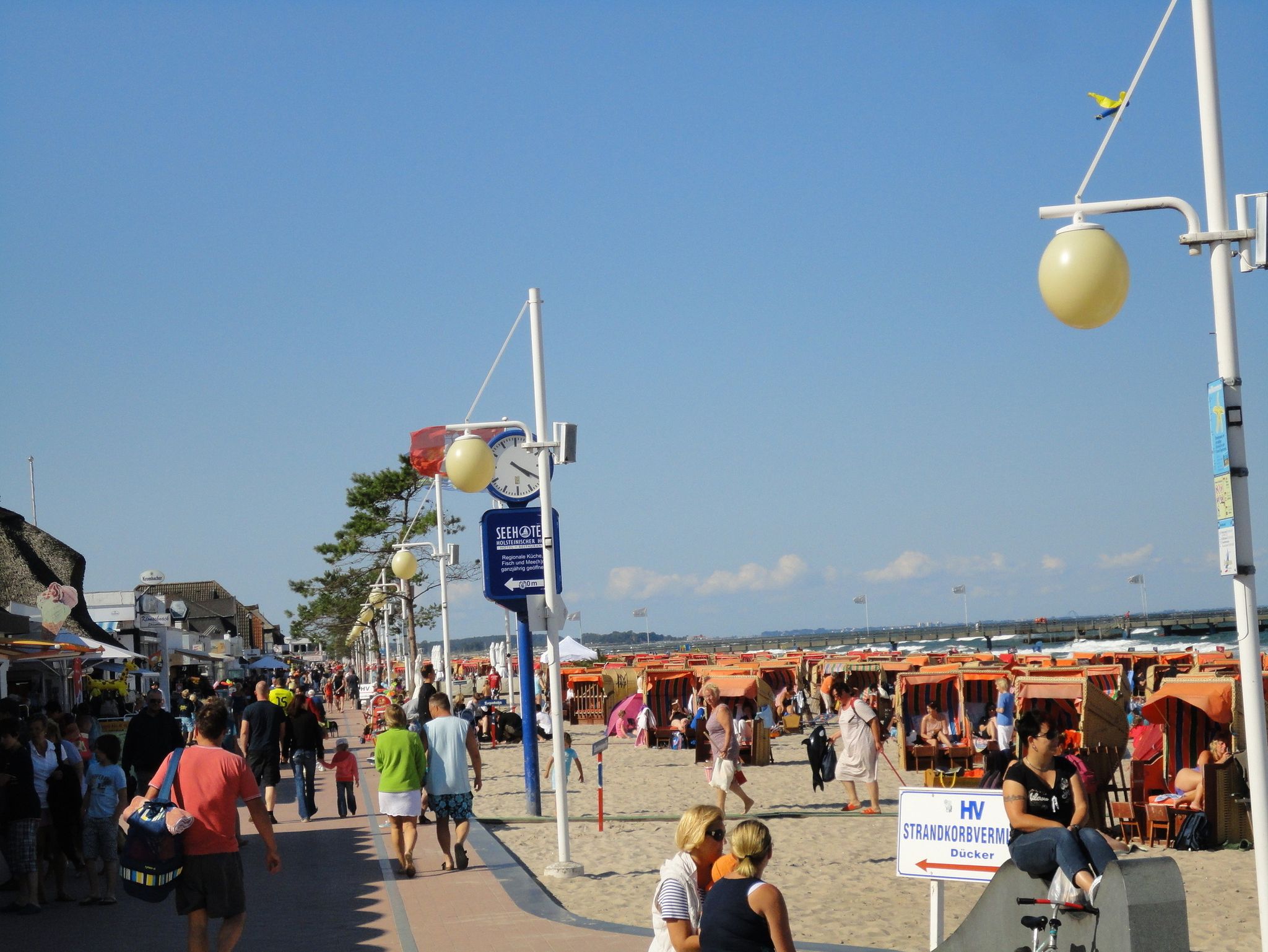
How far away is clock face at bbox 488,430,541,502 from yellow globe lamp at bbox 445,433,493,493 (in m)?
3.53

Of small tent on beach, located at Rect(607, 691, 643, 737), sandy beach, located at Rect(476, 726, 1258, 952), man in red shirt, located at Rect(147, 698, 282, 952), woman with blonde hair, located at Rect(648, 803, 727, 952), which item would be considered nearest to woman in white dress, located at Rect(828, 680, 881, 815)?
sandy beach, located at Rect(476, 726, 1258, 952)

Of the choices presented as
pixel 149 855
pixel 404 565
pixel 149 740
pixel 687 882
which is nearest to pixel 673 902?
pixel 687 882

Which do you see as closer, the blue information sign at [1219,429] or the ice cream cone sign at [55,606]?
the blue information sign at [1219,429]

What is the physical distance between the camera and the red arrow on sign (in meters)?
7.15

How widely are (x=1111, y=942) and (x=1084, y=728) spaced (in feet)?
38.0

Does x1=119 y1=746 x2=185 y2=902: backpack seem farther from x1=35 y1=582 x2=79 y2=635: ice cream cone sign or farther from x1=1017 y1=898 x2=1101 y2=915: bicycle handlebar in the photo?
x1=35 y1=582 x2=79 y2=635: ice cream cone sign

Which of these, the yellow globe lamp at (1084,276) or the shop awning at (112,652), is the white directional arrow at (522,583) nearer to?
the shop awning at (112,652)

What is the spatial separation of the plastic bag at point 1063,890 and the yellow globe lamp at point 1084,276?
2595 millimetres

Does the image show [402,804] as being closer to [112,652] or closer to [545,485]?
[545,485]

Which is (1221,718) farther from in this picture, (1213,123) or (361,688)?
(361,688)

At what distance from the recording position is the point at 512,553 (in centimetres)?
1457

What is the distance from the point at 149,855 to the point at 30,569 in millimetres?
16811

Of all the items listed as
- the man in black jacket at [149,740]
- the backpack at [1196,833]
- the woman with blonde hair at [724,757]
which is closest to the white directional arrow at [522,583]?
the woman with blonde hair at [724,757]

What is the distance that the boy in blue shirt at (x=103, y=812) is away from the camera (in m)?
10.4
